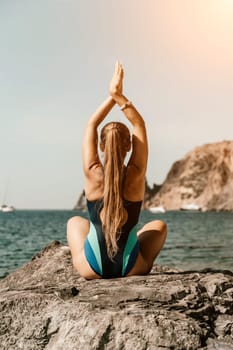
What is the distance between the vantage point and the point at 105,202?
4.48m

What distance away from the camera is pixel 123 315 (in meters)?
3.73

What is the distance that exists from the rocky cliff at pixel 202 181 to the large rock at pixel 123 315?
96.4 meters

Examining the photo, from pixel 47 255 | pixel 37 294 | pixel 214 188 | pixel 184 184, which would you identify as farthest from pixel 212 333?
pixel 184 184

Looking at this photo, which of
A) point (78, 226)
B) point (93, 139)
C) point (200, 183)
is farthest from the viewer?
point (200, 183)

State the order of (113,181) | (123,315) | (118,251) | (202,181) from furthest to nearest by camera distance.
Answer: (202,181), (118,251), (113,181), (123,315)

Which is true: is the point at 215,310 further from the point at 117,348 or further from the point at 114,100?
the point at 114,100

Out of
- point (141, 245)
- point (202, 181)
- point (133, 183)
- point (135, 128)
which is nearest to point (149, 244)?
point (141, 245)

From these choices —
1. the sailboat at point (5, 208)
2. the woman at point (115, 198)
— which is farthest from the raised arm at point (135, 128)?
the sailboat at point (5, 208)

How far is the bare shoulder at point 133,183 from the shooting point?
15.0 feet

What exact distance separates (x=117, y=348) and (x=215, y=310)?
2.86 feet

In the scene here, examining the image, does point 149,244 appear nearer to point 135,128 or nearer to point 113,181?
point 113,181

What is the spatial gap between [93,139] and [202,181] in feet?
356

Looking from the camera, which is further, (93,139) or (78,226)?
(78,226)

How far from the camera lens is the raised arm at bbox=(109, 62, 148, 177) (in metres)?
4.62
